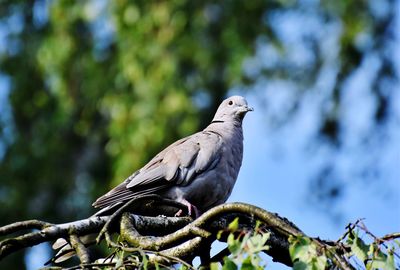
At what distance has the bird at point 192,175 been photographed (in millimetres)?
5259

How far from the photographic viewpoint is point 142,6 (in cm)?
1080

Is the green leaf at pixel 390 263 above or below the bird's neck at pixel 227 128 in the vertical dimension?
below

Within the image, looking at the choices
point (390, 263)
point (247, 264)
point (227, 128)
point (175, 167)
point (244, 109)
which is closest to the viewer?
point (247, 264)

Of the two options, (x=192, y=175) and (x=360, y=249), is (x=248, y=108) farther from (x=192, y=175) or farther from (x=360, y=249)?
(x=360, y=249)

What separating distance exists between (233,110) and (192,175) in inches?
39.9

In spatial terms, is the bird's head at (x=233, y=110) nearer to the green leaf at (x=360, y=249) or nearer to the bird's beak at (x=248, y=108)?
the bird's beak at (x=248, y=108)

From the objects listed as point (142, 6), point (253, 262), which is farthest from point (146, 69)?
point (253, 262)

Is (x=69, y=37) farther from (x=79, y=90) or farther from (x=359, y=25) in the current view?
(x=359, y=25)

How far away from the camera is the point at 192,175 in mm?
5367

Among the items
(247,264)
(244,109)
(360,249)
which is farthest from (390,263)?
(244,109)

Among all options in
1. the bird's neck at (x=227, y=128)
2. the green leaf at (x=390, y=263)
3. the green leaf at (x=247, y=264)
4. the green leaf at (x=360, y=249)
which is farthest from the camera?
the bird's neck at (x=227, y=128)

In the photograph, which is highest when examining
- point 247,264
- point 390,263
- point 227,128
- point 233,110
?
point 233,110

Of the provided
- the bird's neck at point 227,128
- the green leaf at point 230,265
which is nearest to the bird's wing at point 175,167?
the bird's neck at point 227,128

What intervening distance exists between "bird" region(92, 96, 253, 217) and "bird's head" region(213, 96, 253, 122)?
526 millimetres
